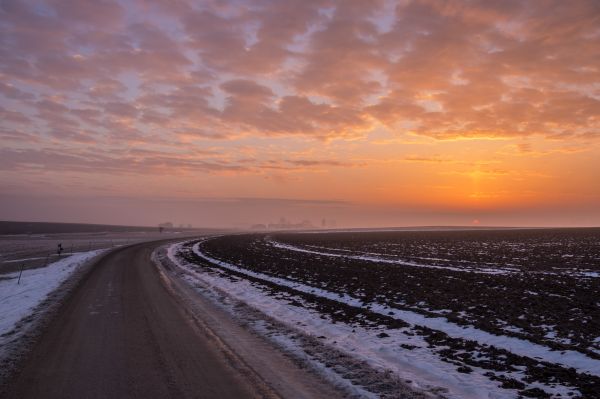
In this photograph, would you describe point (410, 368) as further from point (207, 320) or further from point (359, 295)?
point (359, 295)

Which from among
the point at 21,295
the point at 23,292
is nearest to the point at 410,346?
the point at 21,295

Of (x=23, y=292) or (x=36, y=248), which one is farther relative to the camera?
(x=36, y=248)

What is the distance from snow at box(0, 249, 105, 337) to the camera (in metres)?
13.1

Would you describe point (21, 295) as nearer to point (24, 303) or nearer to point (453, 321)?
point (24, 303)

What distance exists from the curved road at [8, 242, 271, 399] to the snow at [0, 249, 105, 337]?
1.25 m

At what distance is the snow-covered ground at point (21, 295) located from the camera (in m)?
12.0

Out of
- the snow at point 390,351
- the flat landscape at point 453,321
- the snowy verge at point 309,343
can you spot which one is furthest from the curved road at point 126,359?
the flat landscape at point 453,321

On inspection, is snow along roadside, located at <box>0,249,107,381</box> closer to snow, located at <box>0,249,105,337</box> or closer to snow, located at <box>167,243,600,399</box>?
snow, located at <box>0,249,105,337</box>

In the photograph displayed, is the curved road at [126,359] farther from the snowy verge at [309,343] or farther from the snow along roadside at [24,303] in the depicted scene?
the snowy verge at [309,343]

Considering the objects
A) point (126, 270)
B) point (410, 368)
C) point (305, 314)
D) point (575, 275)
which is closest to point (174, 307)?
point (305, 314)

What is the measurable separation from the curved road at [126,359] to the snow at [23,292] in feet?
4.09

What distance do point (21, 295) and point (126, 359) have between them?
12.3 meters

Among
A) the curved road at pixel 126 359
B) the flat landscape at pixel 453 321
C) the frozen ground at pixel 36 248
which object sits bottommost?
the frozen ground at pixel 36 248

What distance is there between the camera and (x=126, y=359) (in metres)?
8.73
